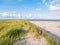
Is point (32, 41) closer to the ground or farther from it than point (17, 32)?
closer to the ground

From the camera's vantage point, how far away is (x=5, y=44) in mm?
2430

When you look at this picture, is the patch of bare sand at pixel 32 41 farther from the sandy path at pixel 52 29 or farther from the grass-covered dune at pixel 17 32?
the sandy path at pixel 52 29

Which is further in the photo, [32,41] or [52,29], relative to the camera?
[52,29]

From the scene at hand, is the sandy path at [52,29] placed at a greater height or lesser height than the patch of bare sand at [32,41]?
greater

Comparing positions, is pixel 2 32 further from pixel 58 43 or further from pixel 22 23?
pixel 58 43

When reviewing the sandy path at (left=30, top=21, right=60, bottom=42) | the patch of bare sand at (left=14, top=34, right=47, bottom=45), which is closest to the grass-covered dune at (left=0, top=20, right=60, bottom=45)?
the patch of bare sand at (left=14, top=34, right=47, bottom=45)

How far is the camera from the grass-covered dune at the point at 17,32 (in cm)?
247

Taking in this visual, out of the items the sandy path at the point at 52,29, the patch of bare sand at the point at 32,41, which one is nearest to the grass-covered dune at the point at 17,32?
the patch of bare sand at the point at 32,41

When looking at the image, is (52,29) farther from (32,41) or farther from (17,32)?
(17,32)

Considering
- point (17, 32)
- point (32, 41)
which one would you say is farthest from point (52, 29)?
point (17, 32)

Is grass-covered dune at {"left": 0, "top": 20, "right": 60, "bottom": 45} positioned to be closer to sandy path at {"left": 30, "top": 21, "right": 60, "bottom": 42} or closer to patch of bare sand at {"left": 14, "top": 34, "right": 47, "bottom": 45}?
patch of bare sand at {"left": 14, "top": 34, "right": 47, "bottom": 45}

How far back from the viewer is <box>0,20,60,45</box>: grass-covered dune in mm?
2473

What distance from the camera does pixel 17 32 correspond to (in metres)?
2.62

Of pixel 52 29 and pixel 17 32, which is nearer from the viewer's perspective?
pixel 17 32
